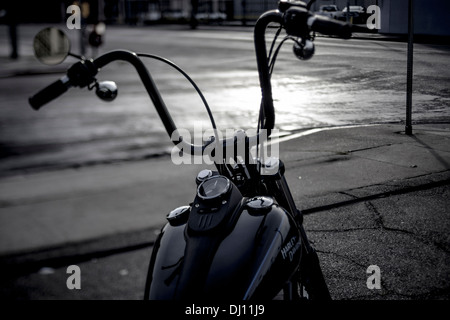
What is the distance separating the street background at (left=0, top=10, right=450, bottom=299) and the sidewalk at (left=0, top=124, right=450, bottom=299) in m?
0.01

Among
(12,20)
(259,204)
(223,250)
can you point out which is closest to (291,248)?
(259,204)

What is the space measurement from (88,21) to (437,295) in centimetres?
1573

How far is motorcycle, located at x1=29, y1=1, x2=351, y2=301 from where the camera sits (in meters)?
1.54

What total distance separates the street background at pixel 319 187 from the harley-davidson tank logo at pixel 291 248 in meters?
1.43

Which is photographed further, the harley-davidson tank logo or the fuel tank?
the harley-davidson tank logo

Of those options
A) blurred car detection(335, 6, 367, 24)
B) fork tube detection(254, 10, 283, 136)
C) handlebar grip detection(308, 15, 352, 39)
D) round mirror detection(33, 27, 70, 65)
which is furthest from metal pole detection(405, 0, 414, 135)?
round mirror detection(33, 27, 70, 65)

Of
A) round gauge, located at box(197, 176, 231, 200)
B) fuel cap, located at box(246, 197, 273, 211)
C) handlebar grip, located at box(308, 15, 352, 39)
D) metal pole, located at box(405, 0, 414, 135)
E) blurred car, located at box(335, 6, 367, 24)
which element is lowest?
fuel cap, located at box(246, 197, 273, 211)

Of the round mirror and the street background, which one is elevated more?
the round mirror

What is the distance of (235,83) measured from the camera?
10953 millimetres

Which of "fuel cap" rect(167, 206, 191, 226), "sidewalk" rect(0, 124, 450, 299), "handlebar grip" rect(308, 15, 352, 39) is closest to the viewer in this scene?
"handlebar grip" rect(308, 15, 352, 39)

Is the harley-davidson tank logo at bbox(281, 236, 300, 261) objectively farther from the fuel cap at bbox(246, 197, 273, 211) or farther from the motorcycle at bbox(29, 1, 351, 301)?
the fuel cap at bbox(246, 197, 273, 211)

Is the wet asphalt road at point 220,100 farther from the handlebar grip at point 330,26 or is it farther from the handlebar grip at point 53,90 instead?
the handlebar grip at point 53,90

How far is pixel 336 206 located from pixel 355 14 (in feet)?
7.28

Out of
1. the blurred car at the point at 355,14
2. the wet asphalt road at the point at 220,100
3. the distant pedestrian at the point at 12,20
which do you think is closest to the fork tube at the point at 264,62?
the blurred car at the point at 355,14
